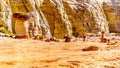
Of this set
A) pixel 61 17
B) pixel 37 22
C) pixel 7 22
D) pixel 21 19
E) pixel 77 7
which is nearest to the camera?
pixel 21 19

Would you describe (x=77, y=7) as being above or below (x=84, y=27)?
above

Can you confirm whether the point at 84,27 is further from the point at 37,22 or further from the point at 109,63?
the point at 109,63

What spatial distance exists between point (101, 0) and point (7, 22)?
19473 millimetres

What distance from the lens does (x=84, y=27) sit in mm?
42031

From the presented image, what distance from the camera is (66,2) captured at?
1681 inches

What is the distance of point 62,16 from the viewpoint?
40.7m

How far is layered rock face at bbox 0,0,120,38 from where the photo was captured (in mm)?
35344

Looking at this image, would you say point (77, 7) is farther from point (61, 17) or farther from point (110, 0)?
point (110, 0)

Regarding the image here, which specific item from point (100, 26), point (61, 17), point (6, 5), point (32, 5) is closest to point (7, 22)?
point (6, 5)

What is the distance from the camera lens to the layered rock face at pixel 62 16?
35.3 m

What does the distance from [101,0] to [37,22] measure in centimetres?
1500

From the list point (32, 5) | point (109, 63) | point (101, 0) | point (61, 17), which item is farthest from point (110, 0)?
point (109, 63)

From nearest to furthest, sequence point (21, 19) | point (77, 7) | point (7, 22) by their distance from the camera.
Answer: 1. point (21, 19)
2. point (7, 22)
3. point (77, 7)

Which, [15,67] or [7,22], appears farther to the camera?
[7,22]
